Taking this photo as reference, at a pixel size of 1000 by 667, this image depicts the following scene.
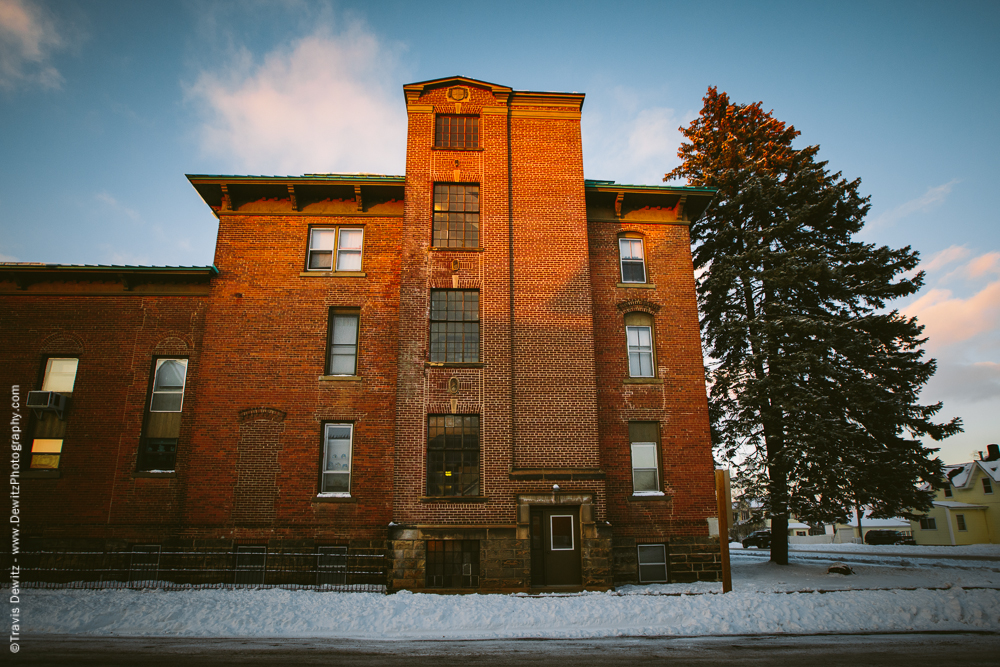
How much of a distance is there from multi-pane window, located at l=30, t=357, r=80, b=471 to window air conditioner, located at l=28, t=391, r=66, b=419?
15 centimetres

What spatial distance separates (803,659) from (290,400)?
14.6m

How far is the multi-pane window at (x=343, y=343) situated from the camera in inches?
700

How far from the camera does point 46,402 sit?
1695 centimetres

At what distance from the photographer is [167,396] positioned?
17.5 metres

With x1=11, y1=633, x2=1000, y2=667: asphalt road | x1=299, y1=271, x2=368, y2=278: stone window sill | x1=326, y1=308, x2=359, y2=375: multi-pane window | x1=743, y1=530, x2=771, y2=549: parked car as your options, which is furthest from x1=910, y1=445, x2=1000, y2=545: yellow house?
x1=299, y1=271, x2=368, y2=278: stone window sill

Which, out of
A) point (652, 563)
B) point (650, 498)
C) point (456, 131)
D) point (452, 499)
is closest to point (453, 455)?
point (452, 499)

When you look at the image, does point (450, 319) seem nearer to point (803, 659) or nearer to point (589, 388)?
point (589, 388)

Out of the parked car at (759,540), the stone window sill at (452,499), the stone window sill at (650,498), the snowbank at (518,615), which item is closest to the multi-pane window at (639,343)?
the stone window sill at (650,498)

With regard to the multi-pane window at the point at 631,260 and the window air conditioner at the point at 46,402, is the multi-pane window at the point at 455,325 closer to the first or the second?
the multi-pane window at the point at 631,260

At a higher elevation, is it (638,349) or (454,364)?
(638,349)

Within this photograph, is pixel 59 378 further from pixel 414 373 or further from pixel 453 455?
pixel 453 455

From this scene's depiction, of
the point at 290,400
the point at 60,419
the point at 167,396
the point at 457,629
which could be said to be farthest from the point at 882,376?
the point at 60,419

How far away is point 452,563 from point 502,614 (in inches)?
153

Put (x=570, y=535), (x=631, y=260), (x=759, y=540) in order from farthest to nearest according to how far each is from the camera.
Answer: (x=759, y=540), (x=631, y=260), (x=570, y=535)
